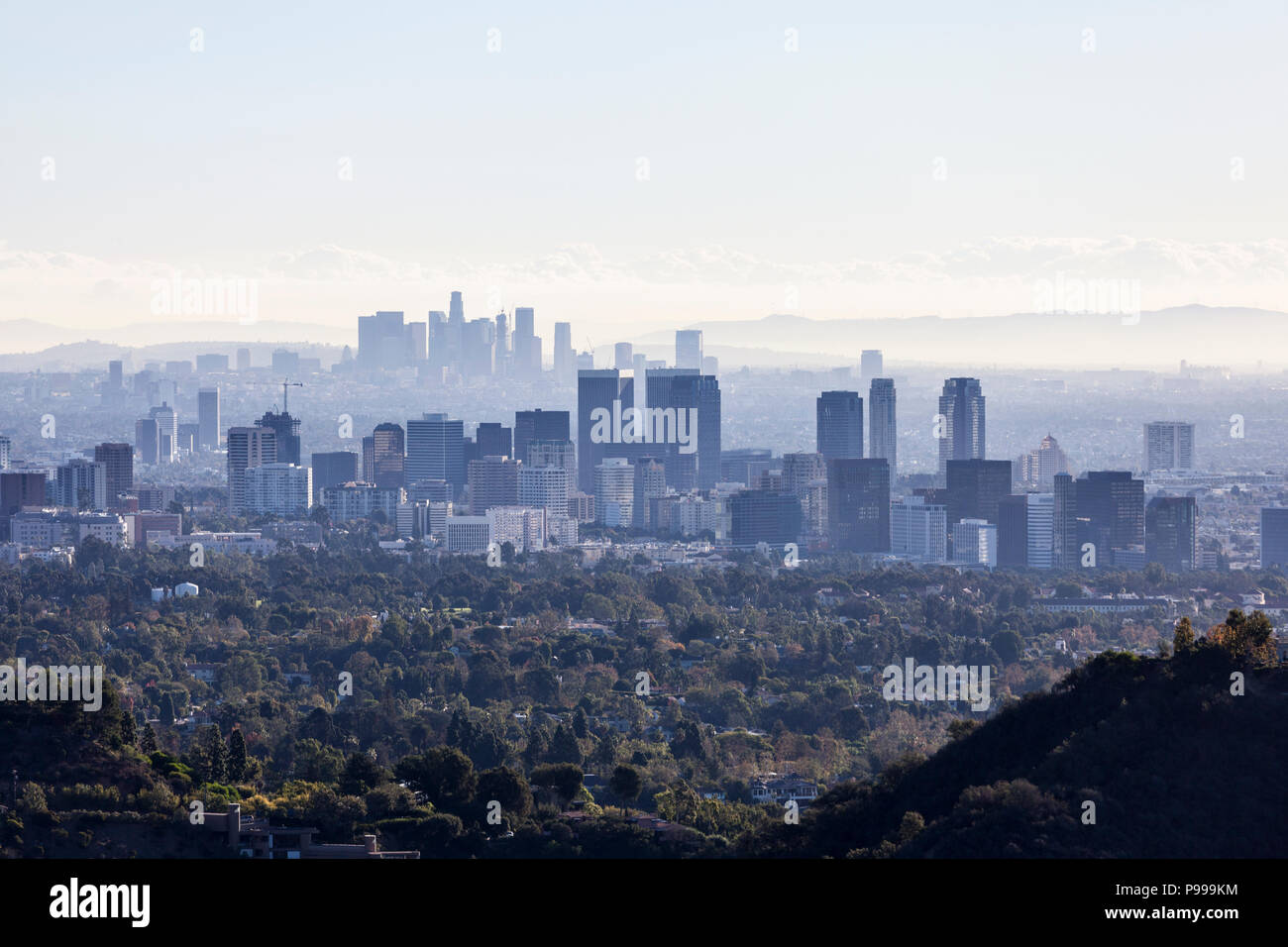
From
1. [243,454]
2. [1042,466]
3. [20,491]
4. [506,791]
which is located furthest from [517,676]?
[1042,466]

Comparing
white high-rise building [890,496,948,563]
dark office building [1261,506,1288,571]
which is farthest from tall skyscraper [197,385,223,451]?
dark office building [1261,506,1288,571]

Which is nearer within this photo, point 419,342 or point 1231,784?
point 1231,784

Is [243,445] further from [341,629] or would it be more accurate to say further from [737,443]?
[341,629]

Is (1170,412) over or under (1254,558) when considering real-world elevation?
over

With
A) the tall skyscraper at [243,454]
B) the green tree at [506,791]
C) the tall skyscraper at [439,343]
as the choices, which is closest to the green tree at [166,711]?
the green tree at [506,791]

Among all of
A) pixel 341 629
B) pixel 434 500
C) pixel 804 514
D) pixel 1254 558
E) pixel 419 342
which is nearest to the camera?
pixel 341 629
